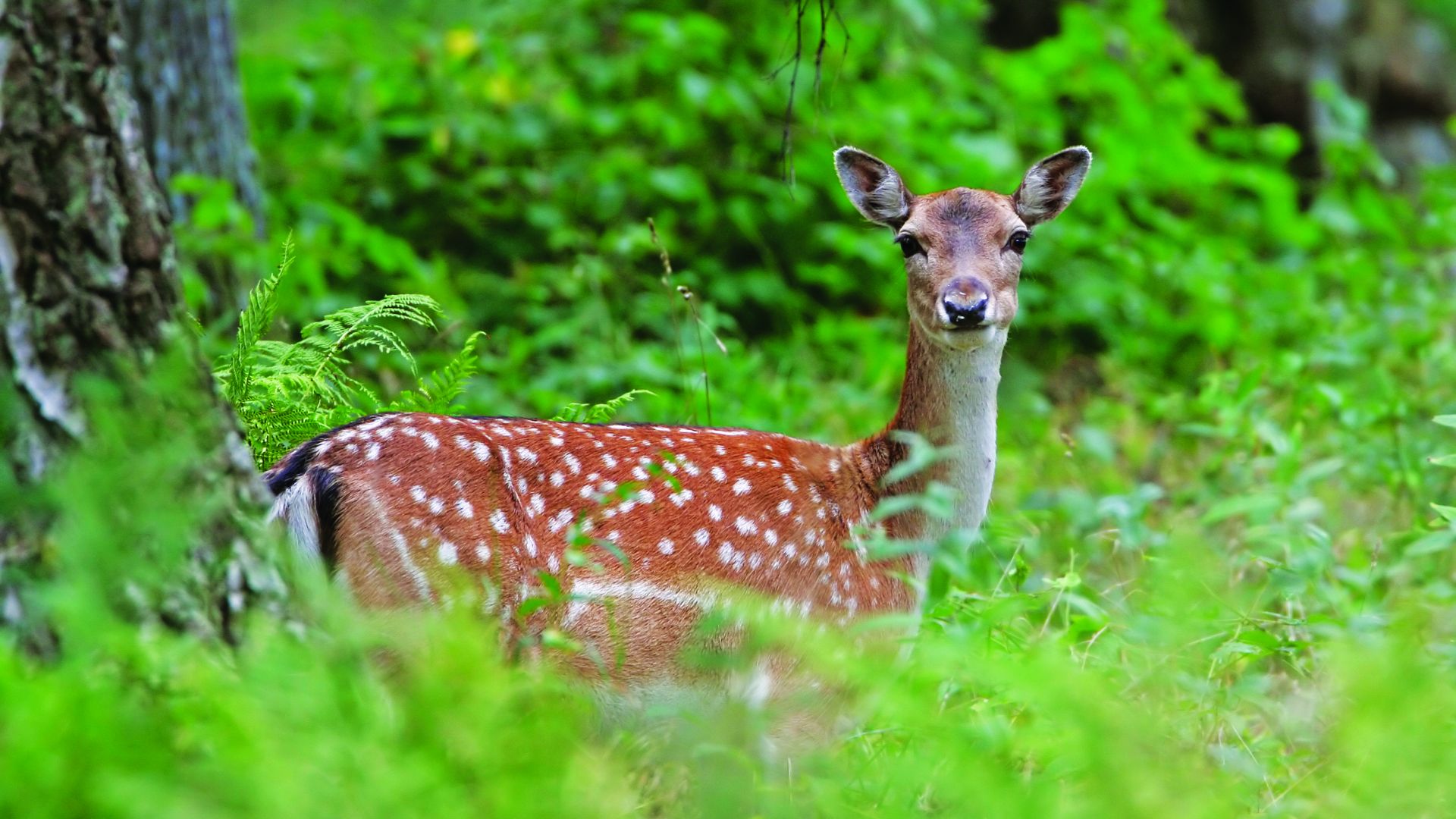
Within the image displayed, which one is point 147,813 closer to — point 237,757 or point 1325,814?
point 237,757

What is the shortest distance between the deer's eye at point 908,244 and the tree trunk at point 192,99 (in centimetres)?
320

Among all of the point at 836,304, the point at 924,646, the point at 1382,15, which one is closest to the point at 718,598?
the point at 924,646

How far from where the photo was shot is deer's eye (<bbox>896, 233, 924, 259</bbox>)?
4.98 m

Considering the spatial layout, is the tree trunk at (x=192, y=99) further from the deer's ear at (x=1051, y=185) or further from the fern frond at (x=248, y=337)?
the deer's ear at (x=1051, y=185)

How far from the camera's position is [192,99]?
22.0ft

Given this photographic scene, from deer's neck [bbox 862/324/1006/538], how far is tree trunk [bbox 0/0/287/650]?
7.21ft

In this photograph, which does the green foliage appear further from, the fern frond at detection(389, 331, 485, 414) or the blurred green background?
the blurred green background

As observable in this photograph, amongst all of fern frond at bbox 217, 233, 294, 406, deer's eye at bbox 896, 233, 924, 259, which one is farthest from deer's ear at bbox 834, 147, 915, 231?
fern frond at bbox 217, 233, 294, 406

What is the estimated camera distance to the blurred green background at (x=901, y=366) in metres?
2.46

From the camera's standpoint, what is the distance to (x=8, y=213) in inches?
115

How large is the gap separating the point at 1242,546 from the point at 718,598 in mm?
2269

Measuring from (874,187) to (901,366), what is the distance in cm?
293

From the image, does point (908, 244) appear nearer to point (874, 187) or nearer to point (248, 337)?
point (874, 187)

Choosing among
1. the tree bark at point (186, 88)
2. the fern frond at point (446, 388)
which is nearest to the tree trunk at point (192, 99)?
the tree bark at point (186, 88)
